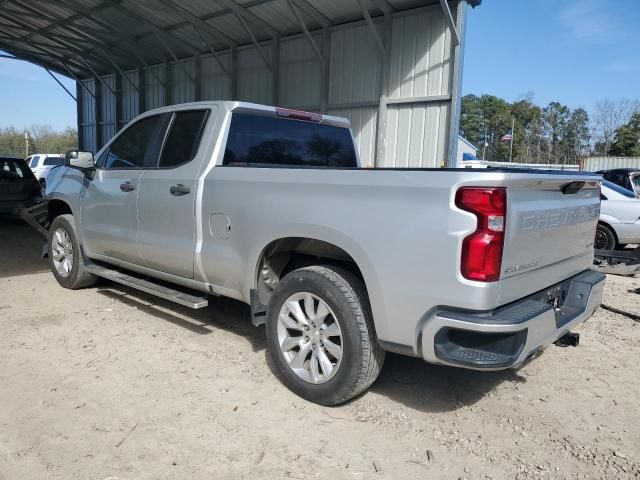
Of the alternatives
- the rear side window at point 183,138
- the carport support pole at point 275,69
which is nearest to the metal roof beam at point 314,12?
the carport support pole at point 275,69

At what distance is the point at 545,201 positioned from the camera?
295 centimetres

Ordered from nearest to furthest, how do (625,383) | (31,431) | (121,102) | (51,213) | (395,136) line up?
(31,431), (625,383), (51,213), (395,136), (121,102)

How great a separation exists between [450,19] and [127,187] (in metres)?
8.96

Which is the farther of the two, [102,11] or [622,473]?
[102,11]

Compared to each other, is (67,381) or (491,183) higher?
(491,183)

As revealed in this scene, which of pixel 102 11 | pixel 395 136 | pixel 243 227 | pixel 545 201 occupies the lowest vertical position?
pixel 243 227

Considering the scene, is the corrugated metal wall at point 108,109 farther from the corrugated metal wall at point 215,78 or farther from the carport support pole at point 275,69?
the carport support pole at point 275,69

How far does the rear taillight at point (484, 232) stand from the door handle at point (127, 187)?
322 centimetres

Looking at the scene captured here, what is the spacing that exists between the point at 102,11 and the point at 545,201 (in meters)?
16.9

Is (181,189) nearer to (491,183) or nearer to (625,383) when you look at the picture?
(491,183)

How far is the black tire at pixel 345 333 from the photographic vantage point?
303 cm

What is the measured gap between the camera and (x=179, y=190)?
13.6 feet

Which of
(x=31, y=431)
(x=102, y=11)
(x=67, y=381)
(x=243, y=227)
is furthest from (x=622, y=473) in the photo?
(x=102, y=11)

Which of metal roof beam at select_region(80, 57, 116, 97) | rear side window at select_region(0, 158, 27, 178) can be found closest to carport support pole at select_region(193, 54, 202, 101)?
metal roof beam at select_region(80, 57, 116, 97)
